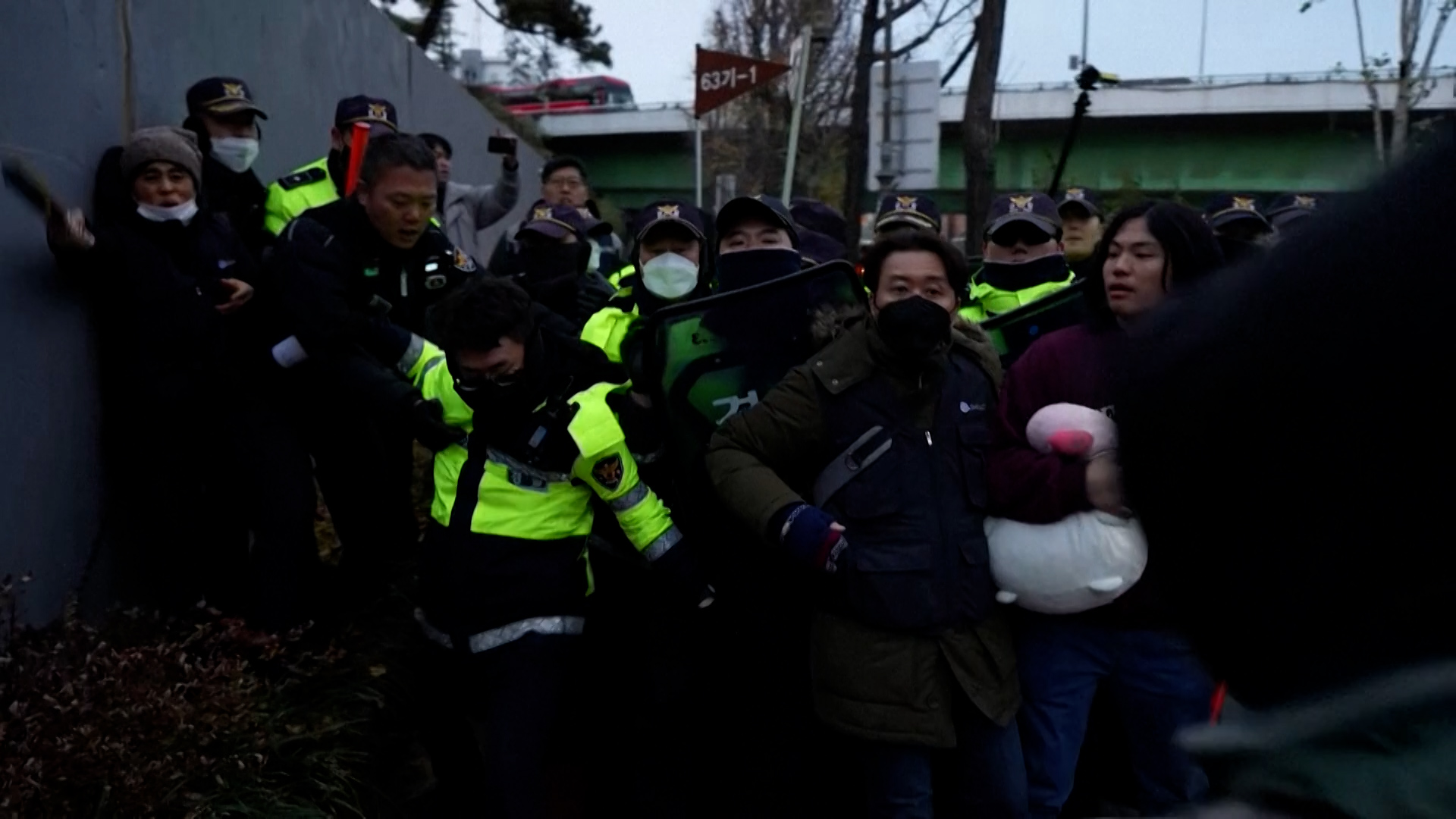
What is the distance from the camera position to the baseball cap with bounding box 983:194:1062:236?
514 cm

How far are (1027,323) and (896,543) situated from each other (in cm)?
113

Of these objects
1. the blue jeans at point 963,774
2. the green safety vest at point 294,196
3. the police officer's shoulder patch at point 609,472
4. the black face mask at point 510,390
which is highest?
the green safety vest at point 294,196

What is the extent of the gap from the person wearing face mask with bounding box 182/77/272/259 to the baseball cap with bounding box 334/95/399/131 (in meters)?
0.44

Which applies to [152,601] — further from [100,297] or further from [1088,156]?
[1088,156]

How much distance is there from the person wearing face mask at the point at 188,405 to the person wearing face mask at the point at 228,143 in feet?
1.30

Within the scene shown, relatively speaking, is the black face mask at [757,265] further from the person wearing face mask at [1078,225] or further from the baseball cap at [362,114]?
the person wearing face mask at [1078,225]

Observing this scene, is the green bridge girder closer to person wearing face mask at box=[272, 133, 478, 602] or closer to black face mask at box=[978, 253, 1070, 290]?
black face mask at box=[978, 253, 1070, 290]

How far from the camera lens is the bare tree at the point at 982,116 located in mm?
12180

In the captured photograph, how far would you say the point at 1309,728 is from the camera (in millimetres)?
877

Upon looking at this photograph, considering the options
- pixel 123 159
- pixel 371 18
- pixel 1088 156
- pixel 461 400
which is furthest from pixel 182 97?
pixel 1088 156

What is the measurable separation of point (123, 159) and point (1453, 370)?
395cm

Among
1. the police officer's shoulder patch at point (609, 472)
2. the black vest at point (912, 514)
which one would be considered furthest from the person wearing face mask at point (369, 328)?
the black vest at point (912, 514)

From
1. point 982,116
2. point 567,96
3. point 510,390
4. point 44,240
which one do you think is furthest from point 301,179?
point 567,96

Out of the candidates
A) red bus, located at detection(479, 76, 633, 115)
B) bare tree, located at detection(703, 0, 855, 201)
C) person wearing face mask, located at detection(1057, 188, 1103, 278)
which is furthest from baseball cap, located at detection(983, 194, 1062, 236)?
red bus, located at detection(479, 76, 633, 115)
